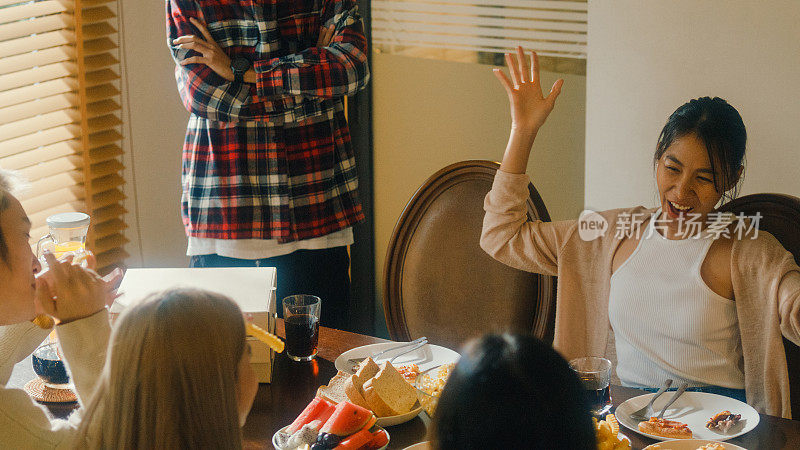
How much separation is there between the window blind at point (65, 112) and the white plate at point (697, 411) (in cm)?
206

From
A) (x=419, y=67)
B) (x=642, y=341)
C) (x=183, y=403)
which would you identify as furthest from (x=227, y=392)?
(x=419, y=67)

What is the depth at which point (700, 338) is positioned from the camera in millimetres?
1804

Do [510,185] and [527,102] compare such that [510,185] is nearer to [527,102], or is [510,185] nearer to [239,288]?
[527,102]

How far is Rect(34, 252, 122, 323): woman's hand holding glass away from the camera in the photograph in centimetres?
135

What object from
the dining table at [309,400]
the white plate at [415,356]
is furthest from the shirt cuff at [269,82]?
the white plate at [415,356]

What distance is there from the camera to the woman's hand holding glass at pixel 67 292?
1.35 meters

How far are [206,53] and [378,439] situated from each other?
57.5 inches

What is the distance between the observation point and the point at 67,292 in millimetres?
1359

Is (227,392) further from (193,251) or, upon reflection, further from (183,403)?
(193,251)

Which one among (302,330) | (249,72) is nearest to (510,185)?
(302,330)

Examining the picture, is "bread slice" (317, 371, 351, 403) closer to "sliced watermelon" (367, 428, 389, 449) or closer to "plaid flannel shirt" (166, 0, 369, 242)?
"sliced watermelon" (367, 428, 389, 449)

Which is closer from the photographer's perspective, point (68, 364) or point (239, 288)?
point (68, 364)

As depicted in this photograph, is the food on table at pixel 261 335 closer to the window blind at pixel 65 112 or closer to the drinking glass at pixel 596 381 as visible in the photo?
the drinking glass at pixel 596 381

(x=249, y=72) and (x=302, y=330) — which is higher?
(x=249, y=72)
